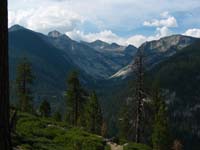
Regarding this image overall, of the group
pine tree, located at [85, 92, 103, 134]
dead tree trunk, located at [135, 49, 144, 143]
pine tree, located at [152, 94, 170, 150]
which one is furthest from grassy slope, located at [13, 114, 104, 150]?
pine tree, located at [85, 92, 103, 134]

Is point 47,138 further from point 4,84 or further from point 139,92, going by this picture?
point 4,84

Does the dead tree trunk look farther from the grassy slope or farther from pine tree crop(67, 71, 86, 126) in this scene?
pine tree crop(67, 71, 86, 126)

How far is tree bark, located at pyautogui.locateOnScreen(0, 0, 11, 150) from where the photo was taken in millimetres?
5195

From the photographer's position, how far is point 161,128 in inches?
2835

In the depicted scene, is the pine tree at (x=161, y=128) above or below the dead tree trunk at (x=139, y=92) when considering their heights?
below

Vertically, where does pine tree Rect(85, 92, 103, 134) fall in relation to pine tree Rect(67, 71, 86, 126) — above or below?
below

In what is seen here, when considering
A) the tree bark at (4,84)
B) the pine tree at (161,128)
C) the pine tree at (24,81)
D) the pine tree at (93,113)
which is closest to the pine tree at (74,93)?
the pine tree at (93,113)

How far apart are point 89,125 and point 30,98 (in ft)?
62.6

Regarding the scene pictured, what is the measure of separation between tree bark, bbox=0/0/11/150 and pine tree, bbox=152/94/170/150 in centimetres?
6596

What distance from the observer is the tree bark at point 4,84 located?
520 centimetres

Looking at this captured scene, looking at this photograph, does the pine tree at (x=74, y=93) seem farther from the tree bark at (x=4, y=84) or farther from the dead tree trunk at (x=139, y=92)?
the tree bark at (x=4, y=84)

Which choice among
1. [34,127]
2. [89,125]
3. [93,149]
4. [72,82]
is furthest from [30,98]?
[93,149]

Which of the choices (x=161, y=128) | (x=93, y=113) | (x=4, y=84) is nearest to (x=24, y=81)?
A: (x=93, y=113)

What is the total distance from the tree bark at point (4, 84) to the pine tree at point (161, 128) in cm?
6596
